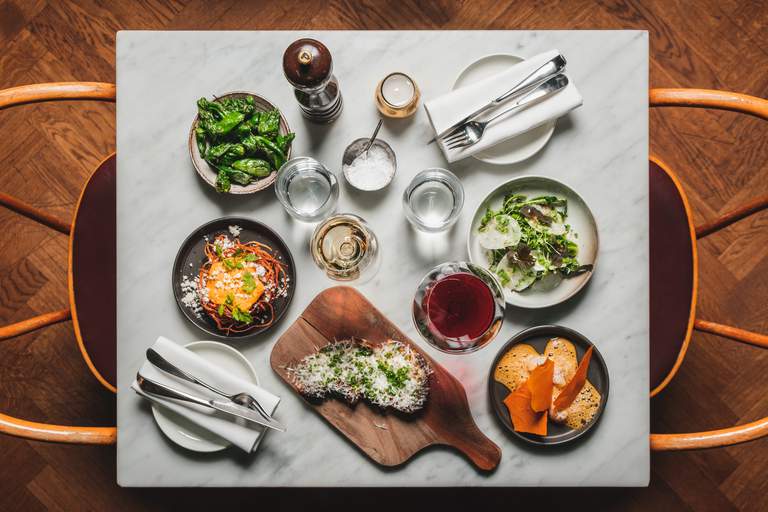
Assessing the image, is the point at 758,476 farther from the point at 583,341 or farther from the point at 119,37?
the point at 119,37

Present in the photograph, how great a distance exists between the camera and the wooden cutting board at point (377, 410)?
135cm

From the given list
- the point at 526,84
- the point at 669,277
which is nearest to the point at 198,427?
the point at 526,84

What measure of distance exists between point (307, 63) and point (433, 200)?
41cm

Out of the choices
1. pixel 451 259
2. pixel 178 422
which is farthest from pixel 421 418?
pixel 178 422

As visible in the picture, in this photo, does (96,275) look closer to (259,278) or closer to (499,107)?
(259,278)

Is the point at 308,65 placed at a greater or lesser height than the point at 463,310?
greater

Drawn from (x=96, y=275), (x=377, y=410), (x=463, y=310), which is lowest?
(x=377, y=410)

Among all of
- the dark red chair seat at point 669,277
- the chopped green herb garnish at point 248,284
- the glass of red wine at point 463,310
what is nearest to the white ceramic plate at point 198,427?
the chopped green herb garnish at point 248,284

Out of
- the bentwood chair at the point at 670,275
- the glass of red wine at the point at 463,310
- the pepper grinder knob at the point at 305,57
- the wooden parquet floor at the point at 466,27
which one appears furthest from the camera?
the wooden parquet floor at the point at 466,27

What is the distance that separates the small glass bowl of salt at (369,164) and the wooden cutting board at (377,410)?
9.8 inches

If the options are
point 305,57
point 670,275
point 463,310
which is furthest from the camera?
point 670,275

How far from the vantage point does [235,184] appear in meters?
1.33

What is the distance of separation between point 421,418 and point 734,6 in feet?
6.01

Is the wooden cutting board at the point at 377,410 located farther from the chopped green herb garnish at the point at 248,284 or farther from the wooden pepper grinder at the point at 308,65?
the wooden pepper grinder at the point at 308,65
